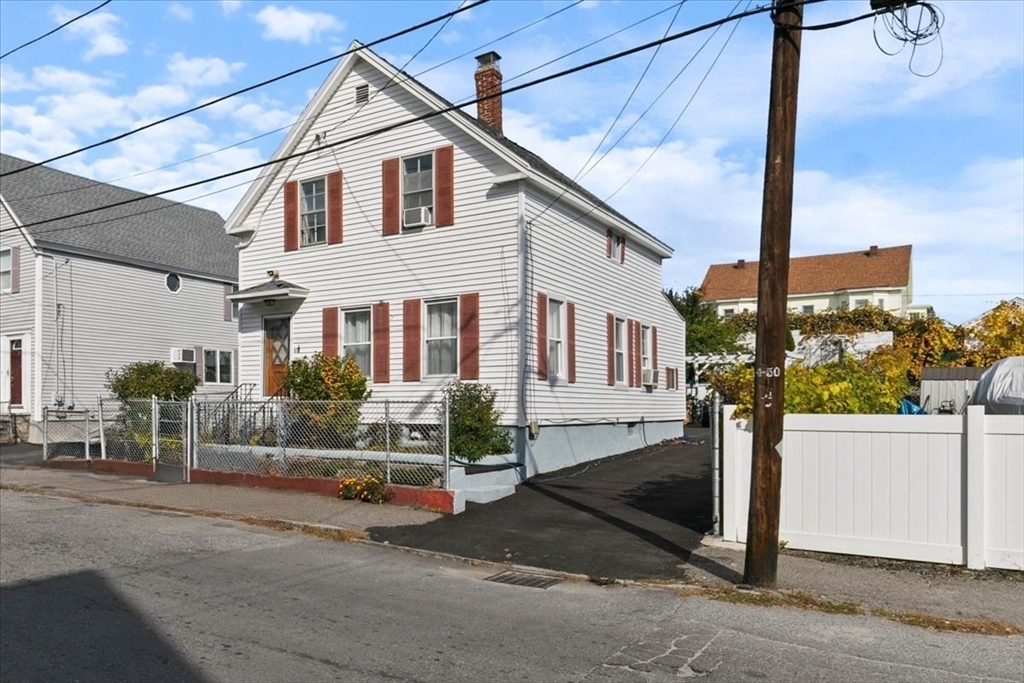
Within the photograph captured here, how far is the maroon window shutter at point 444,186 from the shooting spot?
640 inches

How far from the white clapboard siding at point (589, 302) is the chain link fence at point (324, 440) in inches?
102

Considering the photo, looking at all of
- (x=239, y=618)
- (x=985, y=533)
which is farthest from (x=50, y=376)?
(x=985, y=533)

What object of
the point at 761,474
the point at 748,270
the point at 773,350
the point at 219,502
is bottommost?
the point at 219,502

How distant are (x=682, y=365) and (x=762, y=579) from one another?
693 inches

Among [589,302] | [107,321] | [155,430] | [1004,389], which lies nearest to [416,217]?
[589,302]

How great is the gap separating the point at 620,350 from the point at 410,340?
19.7 feet

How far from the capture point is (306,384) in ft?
50.3

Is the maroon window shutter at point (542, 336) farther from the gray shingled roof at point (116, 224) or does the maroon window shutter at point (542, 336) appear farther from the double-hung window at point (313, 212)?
the gray shingled roof at point (116, 224)

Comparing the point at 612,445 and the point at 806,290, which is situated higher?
the point at 806,290

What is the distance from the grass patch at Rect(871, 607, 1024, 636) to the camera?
22.1ft

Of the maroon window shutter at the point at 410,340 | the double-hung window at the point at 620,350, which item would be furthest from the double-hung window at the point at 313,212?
the double-hung window at the point at 620,350

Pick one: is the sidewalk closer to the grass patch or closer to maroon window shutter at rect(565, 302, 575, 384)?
the grass patch

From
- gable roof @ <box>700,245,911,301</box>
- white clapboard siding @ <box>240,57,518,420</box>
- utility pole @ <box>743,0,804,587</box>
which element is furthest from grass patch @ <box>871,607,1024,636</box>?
gable roof @ <box>700,245,911,301</box>

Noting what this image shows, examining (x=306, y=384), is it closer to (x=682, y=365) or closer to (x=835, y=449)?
(x=835, y=449)
